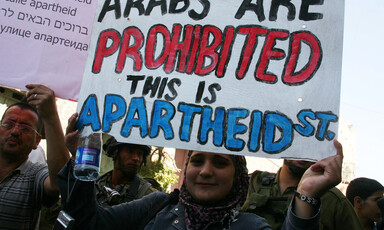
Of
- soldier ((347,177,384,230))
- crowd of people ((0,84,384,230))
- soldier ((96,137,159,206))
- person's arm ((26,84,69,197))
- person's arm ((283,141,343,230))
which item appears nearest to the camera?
person's arm ((283,141,343,230))

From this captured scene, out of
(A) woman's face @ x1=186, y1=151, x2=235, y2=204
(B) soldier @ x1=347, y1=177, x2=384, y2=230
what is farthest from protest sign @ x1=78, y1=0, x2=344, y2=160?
(B) soldier @ x1=347, y1=177, x2=384, y2=230

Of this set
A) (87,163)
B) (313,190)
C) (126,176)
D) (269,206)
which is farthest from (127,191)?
(313,190)

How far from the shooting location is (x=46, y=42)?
2.45 m

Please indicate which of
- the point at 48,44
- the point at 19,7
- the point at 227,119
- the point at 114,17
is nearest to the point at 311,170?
the point at 227,119

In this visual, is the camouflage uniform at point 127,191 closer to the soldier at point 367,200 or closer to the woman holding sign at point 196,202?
the woman holding sign at point 196,202

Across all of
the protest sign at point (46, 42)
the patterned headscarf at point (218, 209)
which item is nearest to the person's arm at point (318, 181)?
the patterned headscarf at point (218, 209)

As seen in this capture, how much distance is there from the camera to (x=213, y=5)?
2086mm

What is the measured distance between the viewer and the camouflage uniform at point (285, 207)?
99.7 inches

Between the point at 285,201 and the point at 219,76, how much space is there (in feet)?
3.91

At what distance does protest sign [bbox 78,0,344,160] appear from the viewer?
1.84m

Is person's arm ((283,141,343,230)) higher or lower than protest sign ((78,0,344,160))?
lower

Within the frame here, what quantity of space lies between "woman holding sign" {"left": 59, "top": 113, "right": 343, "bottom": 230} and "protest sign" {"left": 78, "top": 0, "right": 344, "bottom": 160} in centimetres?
10

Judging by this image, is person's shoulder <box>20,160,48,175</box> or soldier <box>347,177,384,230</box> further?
soldier <box>347,177,384,230</box>

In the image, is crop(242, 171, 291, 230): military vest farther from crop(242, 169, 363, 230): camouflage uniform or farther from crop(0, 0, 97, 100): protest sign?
crop(0, 0, 97, 100): protest sign
